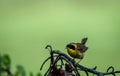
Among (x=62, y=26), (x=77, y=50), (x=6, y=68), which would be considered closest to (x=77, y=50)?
(x=77, y=50)

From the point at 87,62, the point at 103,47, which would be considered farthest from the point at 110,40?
the point at 87,62

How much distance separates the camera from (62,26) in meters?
3.57

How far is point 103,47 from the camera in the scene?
9.96 ft

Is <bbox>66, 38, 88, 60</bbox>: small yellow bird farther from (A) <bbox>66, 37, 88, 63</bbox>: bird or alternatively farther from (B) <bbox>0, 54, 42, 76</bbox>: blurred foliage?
(B) <bbox>0, 54, 42, 76</bbox>: blurred foliage

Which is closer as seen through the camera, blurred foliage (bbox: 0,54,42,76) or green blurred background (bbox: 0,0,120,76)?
blurred foliage (bbox: 0,54,42,76)

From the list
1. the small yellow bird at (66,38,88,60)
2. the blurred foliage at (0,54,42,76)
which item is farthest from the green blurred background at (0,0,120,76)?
the blurred foliage at (0,54,42,76)

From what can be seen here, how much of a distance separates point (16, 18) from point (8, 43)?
71 centimetres

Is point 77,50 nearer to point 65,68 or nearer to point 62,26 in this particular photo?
point 65,68

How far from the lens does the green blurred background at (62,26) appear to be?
2871mm

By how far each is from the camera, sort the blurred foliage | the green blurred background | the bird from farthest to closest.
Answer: the green blurred background → the bird → the blurred foliage

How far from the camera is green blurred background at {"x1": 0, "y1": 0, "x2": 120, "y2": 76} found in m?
2.87

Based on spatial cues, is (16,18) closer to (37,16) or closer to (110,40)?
(37,16)

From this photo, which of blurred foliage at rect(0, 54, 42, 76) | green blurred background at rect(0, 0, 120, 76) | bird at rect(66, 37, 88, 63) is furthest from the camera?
green blurred background at rect(0, 0, 120, 76)

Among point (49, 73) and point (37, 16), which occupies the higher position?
point (37, 16)
